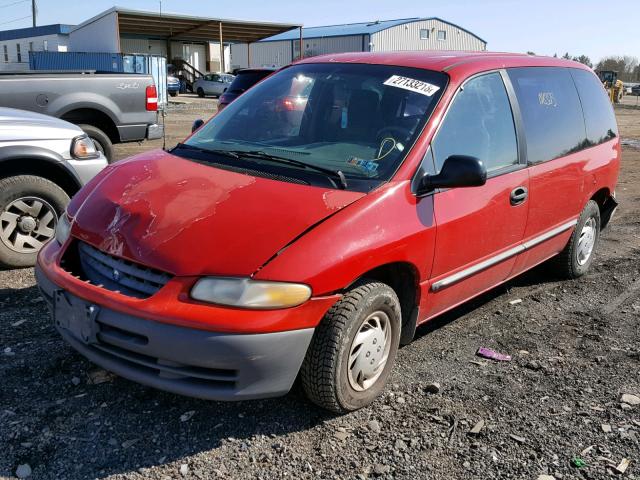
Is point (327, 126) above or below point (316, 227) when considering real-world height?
above

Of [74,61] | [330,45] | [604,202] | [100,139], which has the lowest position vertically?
[604,202]

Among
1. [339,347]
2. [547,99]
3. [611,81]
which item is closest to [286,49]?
[611,81]

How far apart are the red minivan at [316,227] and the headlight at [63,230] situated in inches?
2.0

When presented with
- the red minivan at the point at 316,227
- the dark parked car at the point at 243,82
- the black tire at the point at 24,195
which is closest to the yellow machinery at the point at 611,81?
the dark parked car at the point at 243,82

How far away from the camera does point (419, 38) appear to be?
4753 centimetres

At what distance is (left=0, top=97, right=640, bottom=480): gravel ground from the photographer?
2775 mm

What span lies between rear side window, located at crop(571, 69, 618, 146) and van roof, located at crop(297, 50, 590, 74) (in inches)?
28.9

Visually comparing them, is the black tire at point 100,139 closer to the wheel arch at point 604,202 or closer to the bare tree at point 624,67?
the wheel arch at point 604,202

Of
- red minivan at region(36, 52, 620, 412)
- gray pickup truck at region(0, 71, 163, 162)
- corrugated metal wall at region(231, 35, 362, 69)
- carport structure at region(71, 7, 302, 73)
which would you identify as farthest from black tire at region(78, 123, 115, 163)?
corrugated metal wall at region(231, 35, 362, 69)

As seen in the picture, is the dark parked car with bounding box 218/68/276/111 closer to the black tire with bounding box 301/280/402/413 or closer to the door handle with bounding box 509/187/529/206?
the door handle with bounding box 509/187/529/206

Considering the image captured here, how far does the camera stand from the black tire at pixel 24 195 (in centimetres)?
488

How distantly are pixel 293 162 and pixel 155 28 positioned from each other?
40041mm

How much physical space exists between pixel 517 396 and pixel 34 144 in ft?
13.6

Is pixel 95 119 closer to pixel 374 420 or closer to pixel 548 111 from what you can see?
pixel 548 111
